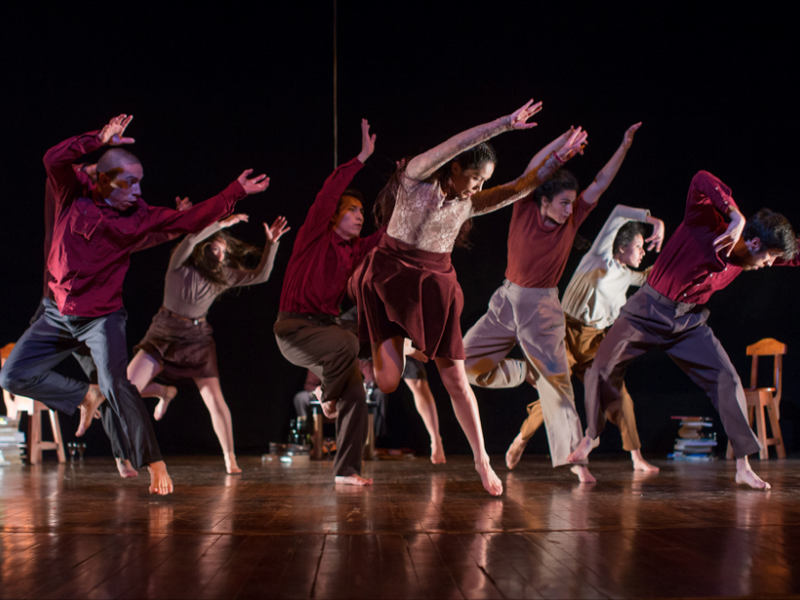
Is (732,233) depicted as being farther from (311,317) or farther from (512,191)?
(311,317)

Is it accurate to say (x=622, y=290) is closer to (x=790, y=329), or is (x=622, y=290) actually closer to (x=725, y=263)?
(x=725, y=263)

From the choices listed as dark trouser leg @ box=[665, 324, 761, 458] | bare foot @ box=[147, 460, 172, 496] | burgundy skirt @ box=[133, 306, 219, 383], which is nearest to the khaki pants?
dark trouser leg @ box=[665, 324, 761, 458]

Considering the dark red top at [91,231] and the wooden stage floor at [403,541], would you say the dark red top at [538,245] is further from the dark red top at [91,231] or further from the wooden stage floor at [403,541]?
the dark red top at [91,231]

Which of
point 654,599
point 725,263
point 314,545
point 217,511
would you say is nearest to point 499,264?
point 725,263

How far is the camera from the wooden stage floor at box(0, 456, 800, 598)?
1.44 metres

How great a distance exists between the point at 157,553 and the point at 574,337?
323 centimetres

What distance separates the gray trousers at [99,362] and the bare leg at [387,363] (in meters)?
1.07

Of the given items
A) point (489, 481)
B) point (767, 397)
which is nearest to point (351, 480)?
point (489, 481)

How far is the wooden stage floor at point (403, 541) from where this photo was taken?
1443mm

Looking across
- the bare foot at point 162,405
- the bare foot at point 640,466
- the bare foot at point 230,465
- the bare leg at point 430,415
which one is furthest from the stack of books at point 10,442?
the bare foot at point 640,466

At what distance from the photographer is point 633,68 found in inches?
225

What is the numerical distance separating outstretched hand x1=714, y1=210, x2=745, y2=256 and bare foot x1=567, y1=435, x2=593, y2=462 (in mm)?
1154

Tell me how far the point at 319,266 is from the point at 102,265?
39.4 inches

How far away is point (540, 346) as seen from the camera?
361 cm
